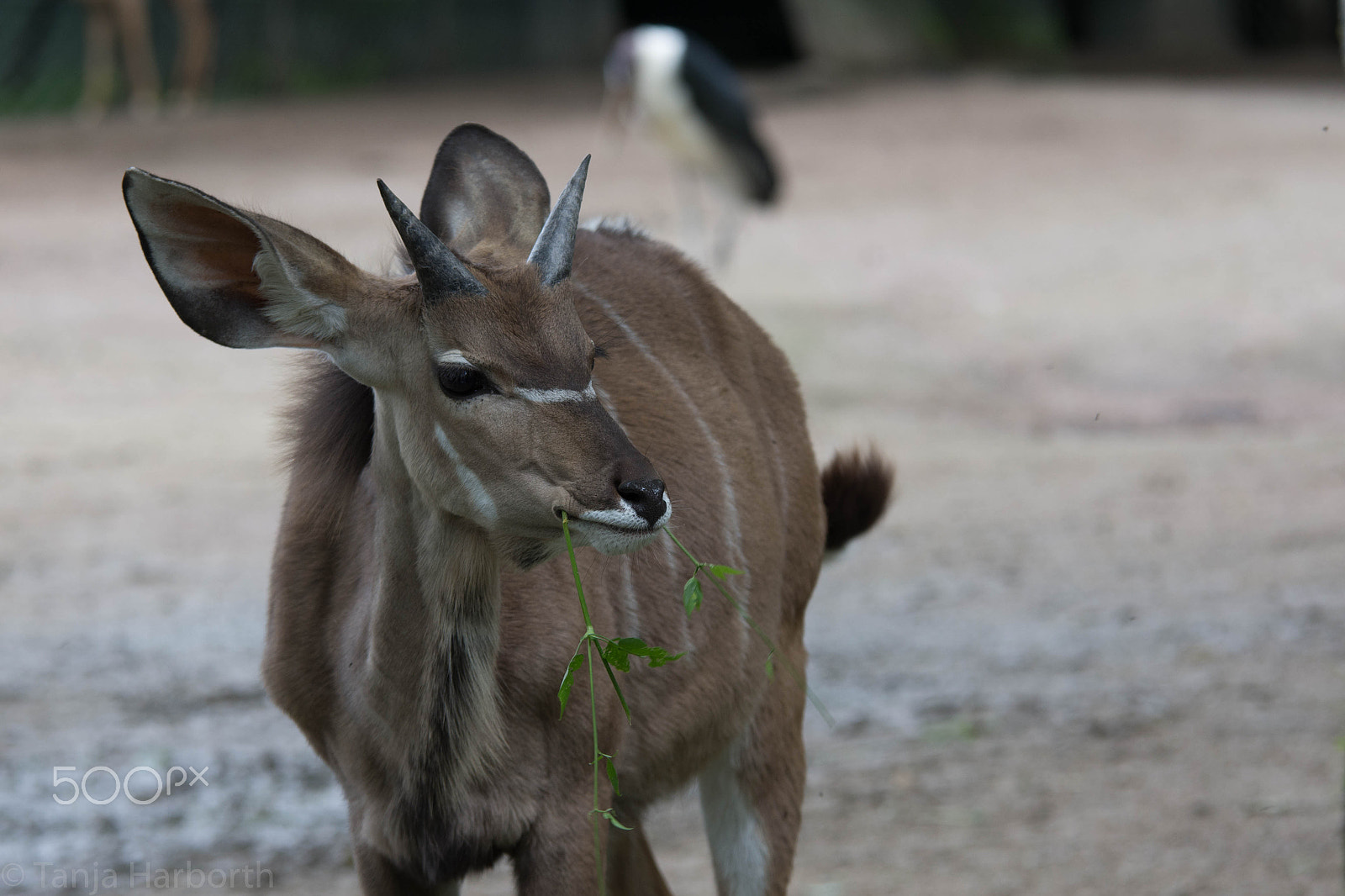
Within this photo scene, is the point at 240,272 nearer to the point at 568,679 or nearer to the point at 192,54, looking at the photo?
the point at 568,679

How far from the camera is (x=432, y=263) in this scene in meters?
2.19

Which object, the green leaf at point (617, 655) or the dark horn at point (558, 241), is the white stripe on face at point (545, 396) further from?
the green leaf at point (617, 655)

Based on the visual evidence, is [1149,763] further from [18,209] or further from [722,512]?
[18,209]

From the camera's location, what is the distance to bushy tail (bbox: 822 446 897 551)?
11.7 ft

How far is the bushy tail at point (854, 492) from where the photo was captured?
11.7 feet

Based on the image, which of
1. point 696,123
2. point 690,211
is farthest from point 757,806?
point 696,123

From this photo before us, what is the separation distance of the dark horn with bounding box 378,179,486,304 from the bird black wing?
30.5 ft

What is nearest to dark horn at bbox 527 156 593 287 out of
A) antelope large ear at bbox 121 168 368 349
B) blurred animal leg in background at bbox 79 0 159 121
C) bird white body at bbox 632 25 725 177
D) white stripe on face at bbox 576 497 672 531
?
antelope large ear at bbox 121 168 368 349

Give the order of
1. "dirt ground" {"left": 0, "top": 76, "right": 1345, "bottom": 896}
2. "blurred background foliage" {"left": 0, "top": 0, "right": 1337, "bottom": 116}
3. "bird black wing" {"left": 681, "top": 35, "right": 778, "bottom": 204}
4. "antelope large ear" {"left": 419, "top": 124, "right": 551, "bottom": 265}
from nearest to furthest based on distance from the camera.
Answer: "antelope large ear" {"left": 419, "top": 124, "right": 551, "bottom": 265} → "dirt ground" {"left": 0, "top": 76, "right": 1345, "bottom": 896} → "bird black wing" {"left": 681, "top": 35, "right": 778, "bottom": 204} → "blurred background foliage" {"left": 0, "top": 0, "right": 1337, "bottom": 116}

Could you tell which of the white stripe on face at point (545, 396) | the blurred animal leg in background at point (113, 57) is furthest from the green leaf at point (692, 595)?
the blurred animal leg in background at point (113, 57)

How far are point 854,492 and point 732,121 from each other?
8221mm

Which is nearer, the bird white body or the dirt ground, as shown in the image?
the dirt ground

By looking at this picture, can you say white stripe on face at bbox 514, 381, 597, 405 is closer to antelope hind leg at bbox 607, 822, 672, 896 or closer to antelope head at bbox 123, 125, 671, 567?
antelope head at bbox 123, 125, 671, 567

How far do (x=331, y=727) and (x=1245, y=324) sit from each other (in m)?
7.55
